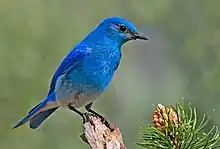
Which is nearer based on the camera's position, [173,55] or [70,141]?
[70,141]

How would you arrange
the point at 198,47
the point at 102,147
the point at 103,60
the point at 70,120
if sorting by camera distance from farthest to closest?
the point at 198,47
the point at 70,120
the point at 103,60
the point at 102,147

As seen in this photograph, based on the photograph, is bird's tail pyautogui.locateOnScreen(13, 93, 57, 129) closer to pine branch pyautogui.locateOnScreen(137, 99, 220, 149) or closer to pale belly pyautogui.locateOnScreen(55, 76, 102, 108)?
pale belly pyautogui.locateOnScreen(55, 76, 102, 108)

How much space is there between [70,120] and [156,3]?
40 centimetres

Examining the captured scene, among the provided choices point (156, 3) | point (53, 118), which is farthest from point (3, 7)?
point (156, 3)

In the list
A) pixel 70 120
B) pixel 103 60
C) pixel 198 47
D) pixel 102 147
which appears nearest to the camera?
pixel 102 147

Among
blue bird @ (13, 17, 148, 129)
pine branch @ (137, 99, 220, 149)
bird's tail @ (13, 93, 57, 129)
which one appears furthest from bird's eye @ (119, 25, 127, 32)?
pine branch @ (137, 99, 220, 149)

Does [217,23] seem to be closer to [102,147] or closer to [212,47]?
[212,47]

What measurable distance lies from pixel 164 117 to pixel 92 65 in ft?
1.14

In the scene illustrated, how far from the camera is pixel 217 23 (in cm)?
152

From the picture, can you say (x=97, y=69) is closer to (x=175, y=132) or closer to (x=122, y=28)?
(x=122, y=28)

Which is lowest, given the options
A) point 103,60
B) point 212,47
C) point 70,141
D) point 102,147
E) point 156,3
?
point 102,147

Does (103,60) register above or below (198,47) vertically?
below

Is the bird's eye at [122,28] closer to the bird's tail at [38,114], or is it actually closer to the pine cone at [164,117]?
the bird's tail at [38,114]

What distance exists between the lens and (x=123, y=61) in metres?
1.55
